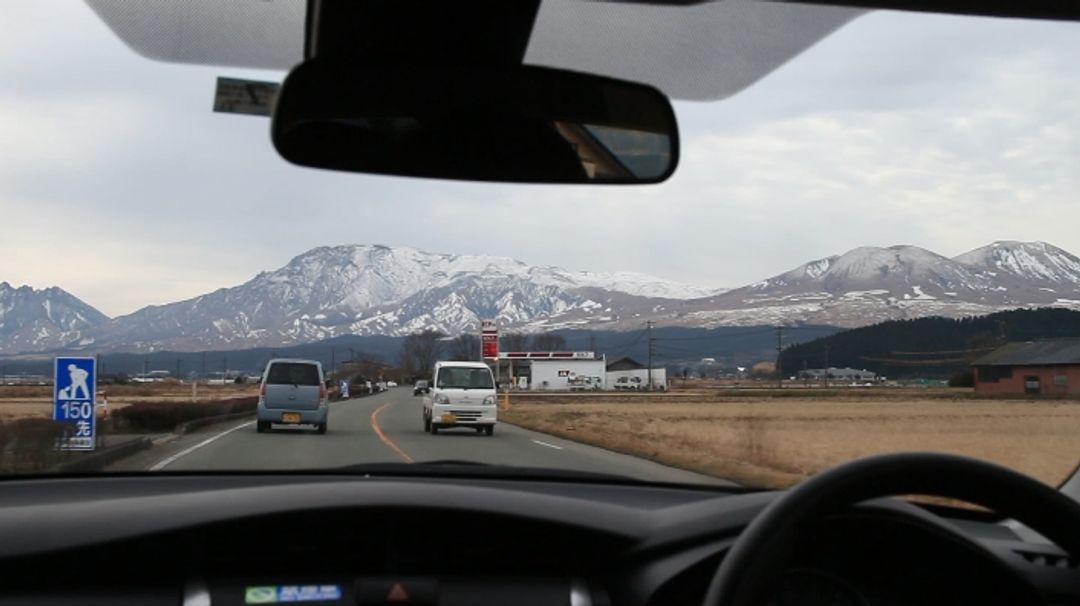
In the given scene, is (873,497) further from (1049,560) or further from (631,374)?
(631,374)

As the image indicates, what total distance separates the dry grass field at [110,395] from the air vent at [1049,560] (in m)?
5.15

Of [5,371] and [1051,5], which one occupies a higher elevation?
[1051,5]

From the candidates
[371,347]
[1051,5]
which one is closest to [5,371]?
[371,347]

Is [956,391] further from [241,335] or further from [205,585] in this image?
[205,585]

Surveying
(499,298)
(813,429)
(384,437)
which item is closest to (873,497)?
(499,298)

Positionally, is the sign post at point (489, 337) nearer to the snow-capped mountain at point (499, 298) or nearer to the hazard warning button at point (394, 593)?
the snow-capped mountain at point (499, 298)

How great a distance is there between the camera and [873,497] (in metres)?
2.48

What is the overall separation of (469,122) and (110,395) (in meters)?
6.22

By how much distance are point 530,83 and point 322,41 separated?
2.91ft

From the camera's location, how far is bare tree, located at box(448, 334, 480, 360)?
5.56 meters

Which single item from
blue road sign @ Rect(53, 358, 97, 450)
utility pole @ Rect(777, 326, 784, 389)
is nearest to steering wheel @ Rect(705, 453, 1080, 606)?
utility pole @ Rect(777, 326, 784, 389)

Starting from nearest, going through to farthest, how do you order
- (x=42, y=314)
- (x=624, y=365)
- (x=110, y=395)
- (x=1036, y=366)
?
(x=42, y=314)
(x=1036, y=366)
(x=624, y=365)
(x=110, y=395)

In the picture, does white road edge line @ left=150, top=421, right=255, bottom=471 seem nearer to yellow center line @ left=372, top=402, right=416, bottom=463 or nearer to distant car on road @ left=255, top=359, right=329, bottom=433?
distant car on road @ left=255, top=359, right=329, bottom=433

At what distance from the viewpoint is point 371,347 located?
19.4 feet
